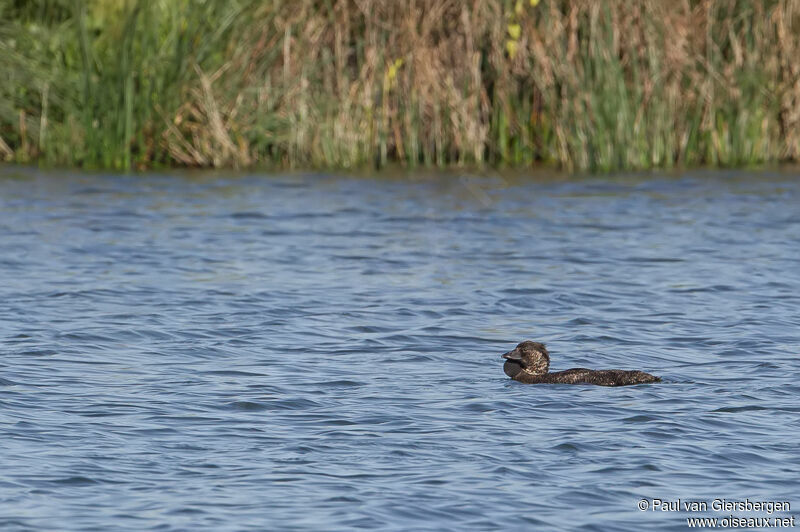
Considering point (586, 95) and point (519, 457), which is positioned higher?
point (586, 95)

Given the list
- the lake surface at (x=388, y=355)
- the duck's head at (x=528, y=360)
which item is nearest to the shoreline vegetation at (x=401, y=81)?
the lake surface at (x=388, y=355)

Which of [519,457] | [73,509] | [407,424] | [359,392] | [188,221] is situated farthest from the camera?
[188,221]

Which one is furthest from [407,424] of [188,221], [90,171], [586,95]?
[90,171]

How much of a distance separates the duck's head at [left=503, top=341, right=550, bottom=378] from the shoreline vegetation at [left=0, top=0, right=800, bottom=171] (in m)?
9.59

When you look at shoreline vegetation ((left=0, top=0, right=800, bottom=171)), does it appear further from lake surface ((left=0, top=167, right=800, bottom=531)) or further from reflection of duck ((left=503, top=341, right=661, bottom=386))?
reflection of duck ((left=503, top=341, right=661, bottom=386))

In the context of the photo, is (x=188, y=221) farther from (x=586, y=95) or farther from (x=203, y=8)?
(x=586, y=95)

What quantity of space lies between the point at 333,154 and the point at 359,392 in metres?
10.9

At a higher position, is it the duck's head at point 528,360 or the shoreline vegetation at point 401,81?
the shoreline vegetation at point 401,81

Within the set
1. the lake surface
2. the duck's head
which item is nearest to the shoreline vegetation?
the lake surface

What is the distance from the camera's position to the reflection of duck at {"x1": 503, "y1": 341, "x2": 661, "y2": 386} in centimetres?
859

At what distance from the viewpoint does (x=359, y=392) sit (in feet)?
27.6

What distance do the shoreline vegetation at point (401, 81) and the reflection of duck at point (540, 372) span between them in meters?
9.60

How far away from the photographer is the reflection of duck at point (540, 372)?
338 inches

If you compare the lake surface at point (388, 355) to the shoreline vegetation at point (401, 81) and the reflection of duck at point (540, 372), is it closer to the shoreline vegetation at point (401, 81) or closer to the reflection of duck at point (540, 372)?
the reflection of duck at point (540, 372)
